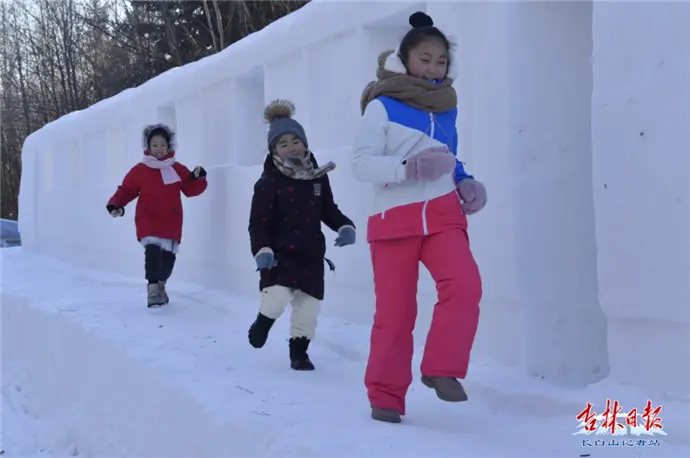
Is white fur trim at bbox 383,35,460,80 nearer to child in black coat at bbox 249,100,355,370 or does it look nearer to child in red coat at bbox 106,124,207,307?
child in black coat at bbox 249,100,355,370

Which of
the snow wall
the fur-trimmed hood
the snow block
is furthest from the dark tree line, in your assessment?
the snow block

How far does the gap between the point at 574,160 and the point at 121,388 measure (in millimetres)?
2584

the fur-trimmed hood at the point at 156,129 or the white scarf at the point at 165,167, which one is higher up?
the fur-trimmed hood at the point at 156,129

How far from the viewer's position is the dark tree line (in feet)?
83.5

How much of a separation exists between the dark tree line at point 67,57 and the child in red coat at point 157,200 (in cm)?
1806

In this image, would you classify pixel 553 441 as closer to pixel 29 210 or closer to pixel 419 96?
pixel 419 96

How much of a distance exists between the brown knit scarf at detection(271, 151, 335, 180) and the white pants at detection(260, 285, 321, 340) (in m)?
0.56

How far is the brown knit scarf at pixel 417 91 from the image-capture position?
10.3 ft

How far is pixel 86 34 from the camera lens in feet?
97.2

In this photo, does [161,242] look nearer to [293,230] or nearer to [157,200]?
[157,200]

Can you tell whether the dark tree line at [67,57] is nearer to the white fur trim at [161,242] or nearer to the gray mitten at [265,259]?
the white fur trim at [161,242]

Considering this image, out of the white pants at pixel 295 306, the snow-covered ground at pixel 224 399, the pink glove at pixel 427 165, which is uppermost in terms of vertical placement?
the pink glove at pixel 427 165

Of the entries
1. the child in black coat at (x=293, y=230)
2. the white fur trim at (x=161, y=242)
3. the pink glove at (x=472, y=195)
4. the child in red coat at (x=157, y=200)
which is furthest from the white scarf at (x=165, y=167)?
the pink glove at (x=472, y=195)

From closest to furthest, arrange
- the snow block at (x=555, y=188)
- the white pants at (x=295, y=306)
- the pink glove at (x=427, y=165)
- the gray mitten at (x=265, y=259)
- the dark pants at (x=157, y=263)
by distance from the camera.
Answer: the pink glove at (x=427, y=165), the snow block at (x=555, y=188), the gray mitten at (x=265, y=259), the white pants at (x=295, y=306), the dark pants at (x=157, y=263)
